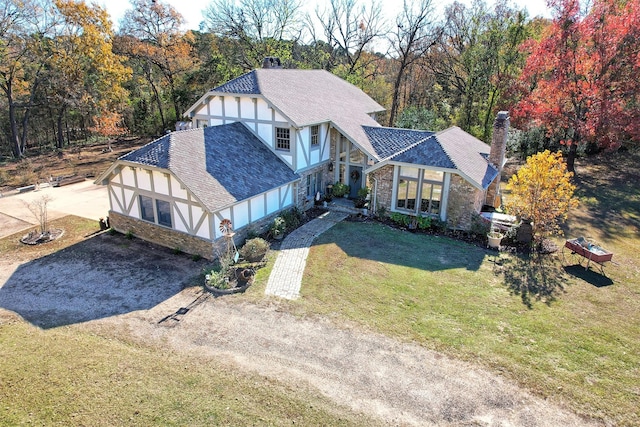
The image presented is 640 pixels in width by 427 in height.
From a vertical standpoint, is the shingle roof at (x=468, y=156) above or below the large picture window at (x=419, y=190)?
above

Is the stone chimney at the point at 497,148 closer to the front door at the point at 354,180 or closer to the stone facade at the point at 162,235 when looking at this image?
the front door at the point at 354,180

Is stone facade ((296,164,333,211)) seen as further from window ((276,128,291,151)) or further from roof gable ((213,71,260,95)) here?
roof gable ((213,71,260,95))

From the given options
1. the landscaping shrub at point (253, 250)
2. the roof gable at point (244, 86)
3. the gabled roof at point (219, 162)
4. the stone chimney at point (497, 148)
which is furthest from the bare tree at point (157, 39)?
the stone chimney at point (497, 148)

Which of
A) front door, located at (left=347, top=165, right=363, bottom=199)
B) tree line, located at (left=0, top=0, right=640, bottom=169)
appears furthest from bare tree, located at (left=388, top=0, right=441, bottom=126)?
front door, located at (left=347, top=165, right=363, bottom=199)

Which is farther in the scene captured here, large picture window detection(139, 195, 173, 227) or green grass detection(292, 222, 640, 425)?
large picture window detection(139, 195, 173, 227)

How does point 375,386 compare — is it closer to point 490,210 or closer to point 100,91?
point 490,210
